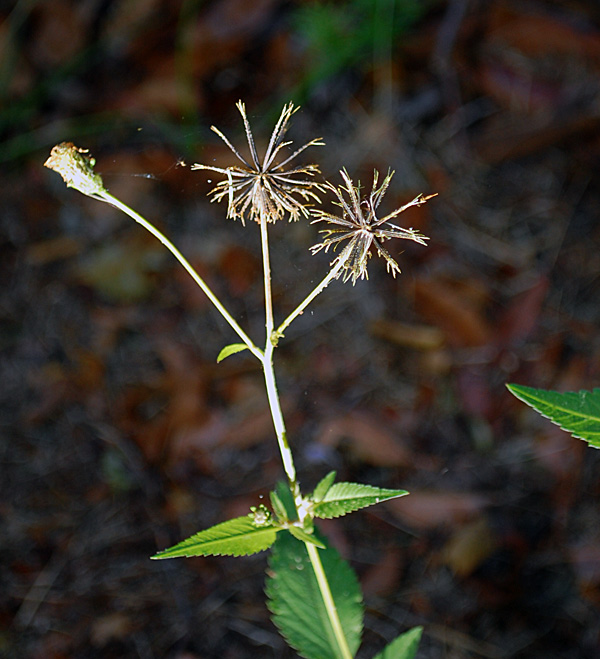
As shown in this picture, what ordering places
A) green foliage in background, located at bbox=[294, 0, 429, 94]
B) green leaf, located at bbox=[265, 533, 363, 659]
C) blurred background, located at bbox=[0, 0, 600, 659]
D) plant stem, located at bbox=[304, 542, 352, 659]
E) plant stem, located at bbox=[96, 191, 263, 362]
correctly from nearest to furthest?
plant stem, located at bbox=[96, 191, 263, 362] → plant stem, located at bbox=[304, 542, 352, 659] → green leaf, located at bbox=[265, 533, 363, 659] → blurred background, located at bbox=[0, 0, 600, 659] → green foliage in background, located at bbox=[294, 0, 429, 94]

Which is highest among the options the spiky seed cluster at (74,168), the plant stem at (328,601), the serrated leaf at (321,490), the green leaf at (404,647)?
the spiky seed cluster at (74,168)

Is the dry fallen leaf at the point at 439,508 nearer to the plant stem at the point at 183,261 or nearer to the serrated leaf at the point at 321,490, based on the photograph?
the serrated leaf at the point at 321,490

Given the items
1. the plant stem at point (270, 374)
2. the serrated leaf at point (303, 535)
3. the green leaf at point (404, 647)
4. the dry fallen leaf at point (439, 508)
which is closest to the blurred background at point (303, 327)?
the dry fallen leaf at point (439, 508)

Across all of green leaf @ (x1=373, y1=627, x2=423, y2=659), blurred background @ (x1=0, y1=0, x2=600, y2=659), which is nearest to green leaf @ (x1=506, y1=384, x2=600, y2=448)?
green leaf @ (x1=373, y1=627, x2=423, y2=659)

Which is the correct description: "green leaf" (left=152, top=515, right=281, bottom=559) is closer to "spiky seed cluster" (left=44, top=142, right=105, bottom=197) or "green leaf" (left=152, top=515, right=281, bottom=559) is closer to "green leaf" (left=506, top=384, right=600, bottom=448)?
"green leaf" (left=506, top=384, right=600, bottom=448)

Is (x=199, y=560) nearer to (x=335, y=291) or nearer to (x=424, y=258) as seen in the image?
(x=335, y=291)

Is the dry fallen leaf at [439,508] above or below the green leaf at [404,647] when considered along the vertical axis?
above

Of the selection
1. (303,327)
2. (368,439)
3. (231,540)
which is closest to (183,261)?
(231,540)
